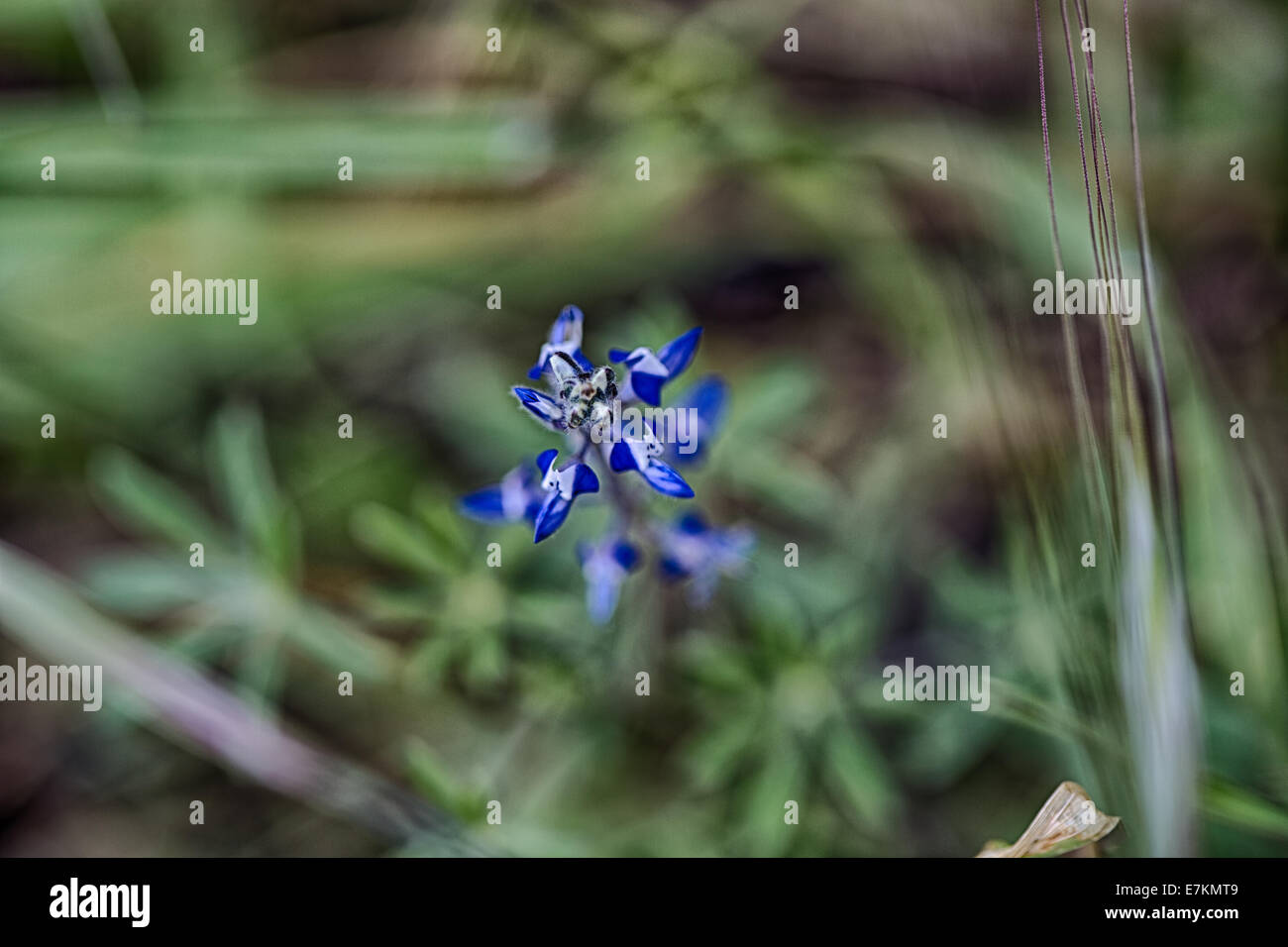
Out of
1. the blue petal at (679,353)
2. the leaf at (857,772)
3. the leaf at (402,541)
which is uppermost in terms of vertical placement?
the blue petal at (679,353)

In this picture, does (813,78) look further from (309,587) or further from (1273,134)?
(309,587)

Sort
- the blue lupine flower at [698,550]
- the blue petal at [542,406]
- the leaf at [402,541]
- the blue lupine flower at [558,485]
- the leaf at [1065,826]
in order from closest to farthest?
the blue petal at [542,406], the blue lupine flower at [558,485], the leaf at [1065,826], the blue lupine flower at [698,550], the leaf at [402,541]

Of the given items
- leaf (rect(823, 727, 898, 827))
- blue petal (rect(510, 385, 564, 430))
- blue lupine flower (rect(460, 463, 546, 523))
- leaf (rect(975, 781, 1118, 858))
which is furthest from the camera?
leaf (rect(823, 727, 898, 827))

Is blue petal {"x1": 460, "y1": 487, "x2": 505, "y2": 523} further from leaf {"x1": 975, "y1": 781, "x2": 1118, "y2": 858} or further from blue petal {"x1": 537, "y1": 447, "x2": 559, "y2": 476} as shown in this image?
leaf {"x1": 975, "y1": 781, "x2": 1118, "y2": 858}

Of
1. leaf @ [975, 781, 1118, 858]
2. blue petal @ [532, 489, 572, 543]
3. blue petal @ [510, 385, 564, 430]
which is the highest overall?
blue petal @ [510, 385, 564, 430]

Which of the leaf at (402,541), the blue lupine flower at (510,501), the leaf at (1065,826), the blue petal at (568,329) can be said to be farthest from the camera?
the leaf at (402,541)

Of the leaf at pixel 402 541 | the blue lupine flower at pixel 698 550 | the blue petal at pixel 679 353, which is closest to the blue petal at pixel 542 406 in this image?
the blue petal at pixel 679 353

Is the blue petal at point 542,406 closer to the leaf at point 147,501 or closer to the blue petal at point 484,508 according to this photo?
the blue petal at point 484,508

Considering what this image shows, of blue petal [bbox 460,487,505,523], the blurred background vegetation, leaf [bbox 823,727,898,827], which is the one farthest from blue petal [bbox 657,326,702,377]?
leaf [bbox 823,727,898,827]
